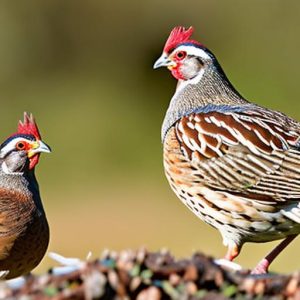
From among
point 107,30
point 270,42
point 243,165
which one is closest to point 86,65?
point 107,30

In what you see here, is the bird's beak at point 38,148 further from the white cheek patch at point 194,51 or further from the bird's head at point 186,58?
the white cheek patch at point 194,51

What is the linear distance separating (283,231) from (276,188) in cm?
29

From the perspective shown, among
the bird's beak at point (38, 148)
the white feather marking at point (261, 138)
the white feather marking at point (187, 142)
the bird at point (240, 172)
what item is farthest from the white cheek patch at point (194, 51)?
the bird's beak at point (38, 148)

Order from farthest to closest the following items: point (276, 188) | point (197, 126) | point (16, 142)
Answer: point (16, 142) → point (197, 126) → point (276, 188)

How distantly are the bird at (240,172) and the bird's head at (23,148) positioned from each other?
1035 mm

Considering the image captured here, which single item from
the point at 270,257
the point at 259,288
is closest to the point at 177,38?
the point at 270,257

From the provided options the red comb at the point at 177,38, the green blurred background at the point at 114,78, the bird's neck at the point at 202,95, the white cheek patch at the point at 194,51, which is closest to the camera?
the bird's neck at the point at 202,95

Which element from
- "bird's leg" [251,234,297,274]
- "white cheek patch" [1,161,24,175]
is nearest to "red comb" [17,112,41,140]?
"white cheek patch" [1,161,24,175]

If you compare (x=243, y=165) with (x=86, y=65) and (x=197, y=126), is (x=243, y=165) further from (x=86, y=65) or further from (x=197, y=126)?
(x=86, y=65)

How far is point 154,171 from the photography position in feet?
56.9

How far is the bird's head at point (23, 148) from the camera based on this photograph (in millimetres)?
8250

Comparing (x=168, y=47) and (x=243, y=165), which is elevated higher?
(x=168, y=47)

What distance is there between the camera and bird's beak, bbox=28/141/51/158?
819 cm

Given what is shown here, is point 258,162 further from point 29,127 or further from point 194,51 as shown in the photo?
point 29,127
